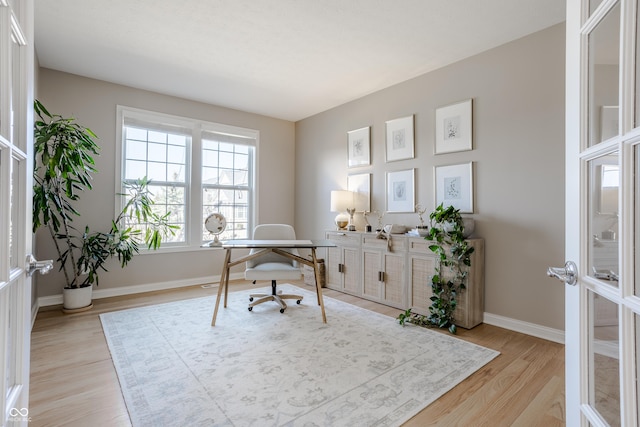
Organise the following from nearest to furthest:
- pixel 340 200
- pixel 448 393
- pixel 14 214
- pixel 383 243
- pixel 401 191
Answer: pixel 14 214, pixel 448 393, pixel 383 243, pixel 401 191, pixel 340 200

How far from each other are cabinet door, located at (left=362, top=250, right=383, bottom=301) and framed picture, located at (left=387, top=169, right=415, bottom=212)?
68cm

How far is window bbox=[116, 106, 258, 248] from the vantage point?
4043 mm

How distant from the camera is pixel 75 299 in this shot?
323 cm

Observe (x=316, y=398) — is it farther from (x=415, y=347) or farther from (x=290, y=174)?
(x=290, y=174)

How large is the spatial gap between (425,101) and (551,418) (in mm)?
3123

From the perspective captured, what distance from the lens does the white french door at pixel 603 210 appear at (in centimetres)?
60

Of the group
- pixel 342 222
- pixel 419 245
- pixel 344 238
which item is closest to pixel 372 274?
pixel 344 238

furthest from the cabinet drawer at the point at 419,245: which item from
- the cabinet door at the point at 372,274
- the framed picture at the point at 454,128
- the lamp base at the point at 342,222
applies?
the lamp base at the point at 342,222

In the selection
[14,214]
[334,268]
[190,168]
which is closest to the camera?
[14,214]

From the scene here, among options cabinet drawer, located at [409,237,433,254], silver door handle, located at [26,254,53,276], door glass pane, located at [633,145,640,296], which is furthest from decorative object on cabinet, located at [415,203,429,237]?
silver door handle, located at [26,254,53,276]

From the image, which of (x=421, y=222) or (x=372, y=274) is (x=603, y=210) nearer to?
(x=421, y=222)

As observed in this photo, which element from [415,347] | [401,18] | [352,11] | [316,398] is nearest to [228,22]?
[352,11]

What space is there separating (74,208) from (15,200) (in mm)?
3467

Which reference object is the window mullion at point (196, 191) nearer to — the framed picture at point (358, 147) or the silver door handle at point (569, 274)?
the framed picture at point (358, 147)
